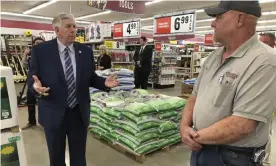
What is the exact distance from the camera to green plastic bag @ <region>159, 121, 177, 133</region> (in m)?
3.48

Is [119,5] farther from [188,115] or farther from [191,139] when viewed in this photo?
[191,139]

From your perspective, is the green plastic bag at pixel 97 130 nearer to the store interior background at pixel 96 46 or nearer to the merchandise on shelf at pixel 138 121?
the merchandise on shelf at pixel 138 121

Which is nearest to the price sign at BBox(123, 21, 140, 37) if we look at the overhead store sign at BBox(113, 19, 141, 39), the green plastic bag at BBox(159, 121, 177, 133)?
the overhead store sign at BBox(113, 19, 141, 39)

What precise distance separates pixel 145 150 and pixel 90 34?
737 centimetres

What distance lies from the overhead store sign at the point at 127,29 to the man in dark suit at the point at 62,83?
7.29 metres

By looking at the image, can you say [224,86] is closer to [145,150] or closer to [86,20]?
[145,150]

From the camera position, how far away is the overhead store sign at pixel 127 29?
30.4 ft

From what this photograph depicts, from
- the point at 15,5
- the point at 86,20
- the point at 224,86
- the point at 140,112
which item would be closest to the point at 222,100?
the point at 224,86

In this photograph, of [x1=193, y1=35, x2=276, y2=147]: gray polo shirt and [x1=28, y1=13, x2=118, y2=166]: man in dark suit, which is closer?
[x1=193, y1=35, x2=276, y2=147]: gray polo shirt

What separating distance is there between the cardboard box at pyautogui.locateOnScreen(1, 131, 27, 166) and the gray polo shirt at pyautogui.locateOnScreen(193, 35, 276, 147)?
3.77 feet

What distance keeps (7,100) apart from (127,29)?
28.2ft

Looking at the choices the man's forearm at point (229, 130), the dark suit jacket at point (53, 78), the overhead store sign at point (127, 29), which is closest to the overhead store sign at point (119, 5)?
the overhead store sign at point (127, 29)

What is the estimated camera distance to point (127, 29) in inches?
382

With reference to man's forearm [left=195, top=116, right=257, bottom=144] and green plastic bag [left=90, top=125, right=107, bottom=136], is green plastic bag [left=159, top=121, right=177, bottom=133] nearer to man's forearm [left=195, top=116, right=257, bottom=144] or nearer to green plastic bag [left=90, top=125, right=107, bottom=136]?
green plastic bag [left=90, top=125, right=107, bottom=136]
